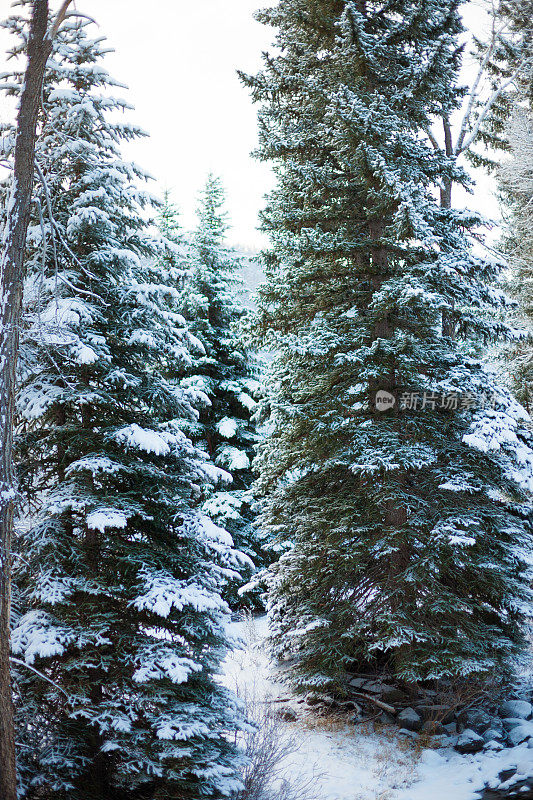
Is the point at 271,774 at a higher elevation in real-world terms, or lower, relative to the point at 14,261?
lower

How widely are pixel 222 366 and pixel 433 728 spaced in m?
10.4

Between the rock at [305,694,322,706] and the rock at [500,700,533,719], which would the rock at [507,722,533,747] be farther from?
the rock at [305,694,322,706]

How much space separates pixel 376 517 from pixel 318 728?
3.06 metres

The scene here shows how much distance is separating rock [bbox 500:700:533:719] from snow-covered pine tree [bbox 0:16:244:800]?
465 cm

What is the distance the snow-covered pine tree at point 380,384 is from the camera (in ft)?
26.9

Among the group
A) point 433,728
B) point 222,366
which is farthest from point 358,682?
point 222,366

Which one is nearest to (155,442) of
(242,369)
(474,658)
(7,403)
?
(7,403)

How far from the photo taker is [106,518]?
18.1 ft

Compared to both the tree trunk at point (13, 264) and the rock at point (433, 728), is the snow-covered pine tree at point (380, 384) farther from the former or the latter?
the tree trunk at point (13, 264)

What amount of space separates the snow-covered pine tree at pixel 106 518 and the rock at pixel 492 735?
3899mm

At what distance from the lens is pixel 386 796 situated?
261 inches

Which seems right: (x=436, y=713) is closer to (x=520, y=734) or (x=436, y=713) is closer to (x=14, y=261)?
(x=520, y=734)

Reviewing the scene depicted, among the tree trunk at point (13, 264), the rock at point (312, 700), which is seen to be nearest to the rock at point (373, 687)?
the rock at point (312, 700)

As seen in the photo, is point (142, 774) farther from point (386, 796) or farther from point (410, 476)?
point (410, 476)
